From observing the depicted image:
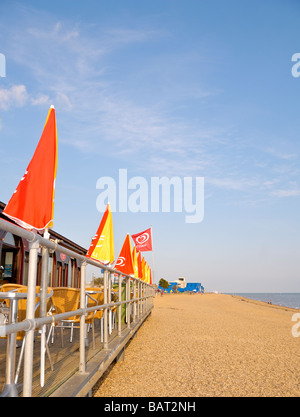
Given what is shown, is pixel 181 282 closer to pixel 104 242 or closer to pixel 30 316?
pixel 104 242

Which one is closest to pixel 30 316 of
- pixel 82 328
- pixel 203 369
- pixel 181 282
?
pixel 82 328

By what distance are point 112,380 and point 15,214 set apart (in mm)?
2492

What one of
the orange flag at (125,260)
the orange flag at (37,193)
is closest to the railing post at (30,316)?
the orange flag at (37,193)

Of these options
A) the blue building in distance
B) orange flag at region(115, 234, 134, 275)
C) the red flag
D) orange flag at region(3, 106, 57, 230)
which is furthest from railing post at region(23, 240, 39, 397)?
the blue building in distance

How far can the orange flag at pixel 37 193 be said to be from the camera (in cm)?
432

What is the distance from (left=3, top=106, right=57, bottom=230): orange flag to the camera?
4.32 metres

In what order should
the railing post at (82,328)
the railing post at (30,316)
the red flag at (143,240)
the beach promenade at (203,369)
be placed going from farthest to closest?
the red flag at (143,240), the beach promenade at (203,369), the railing post at (82,328), the railing post at (30,316)

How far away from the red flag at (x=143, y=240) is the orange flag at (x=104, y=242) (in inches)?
407

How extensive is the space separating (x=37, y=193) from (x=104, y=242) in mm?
5240

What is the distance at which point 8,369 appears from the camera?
272 centimetres

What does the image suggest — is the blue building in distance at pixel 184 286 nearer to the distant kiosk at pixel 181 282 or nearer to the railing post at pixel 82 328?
the distant kiosk at pixel 181 282

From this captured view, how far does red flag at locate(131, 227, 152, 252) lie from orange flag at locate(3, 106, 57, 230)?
15.6m

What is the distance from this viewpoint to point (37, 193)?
4.46 m
